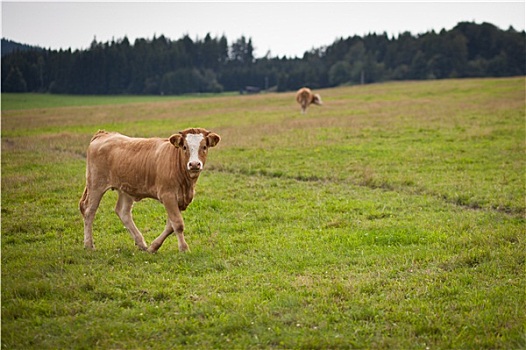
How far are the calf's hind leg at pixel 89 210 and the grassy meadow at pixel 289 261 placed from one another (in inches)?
14.8

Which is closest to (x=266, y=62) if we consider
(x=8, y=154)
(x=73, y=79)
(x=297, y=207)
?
(x=73, y=79)

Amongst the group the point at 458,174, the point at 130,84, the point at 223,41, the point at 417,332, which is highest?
the point at 223,41

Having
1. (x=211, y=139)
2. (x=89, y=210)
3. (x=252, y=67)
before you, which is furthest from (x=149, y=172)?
(x=252, y=67)

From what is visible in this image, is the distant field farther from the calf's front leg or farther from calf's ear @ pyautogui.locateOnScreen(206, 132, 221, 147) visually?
calf's ear @ pyautogui.locateOnScreen(206, 132, 221, 147)

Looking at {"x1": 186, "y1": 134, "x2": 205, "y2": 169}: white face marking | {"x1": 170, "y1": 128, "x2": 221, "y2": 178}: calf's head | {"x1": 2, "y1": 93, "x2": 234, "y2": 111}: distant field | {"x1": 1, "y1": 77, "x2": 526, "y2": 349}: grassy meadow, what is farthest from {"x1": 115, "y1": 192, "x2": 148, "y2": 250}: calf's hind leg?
{"x1": 2, "y1": 93, "x2": 234, "y2": 111}: distant field

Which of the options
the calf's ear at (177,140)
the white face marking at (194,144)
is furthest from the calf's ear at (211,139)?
the calf's ear at (177,140)

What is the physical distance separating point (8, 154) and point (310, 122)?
16688 mm

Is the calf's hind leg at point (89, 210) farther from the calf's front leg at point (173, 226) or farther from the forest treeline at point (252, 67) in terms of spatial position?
the forest treeline at point (252, 67)

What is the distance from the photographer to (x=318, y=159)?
20.0 meters

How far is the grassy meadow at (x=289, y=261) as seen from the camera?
629cm

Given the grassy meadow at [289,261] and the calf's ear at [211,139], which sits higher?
the calf's ear at [211,139]

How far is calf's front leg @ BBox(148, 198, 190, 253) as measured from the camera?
29.7 ft

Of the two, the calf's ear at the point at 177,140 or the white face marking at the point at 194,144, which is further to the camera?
the calf's ear at the point at 177,140

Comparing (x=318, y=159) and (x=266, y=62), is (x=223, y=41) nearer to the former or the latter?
(x=266, y=62)
